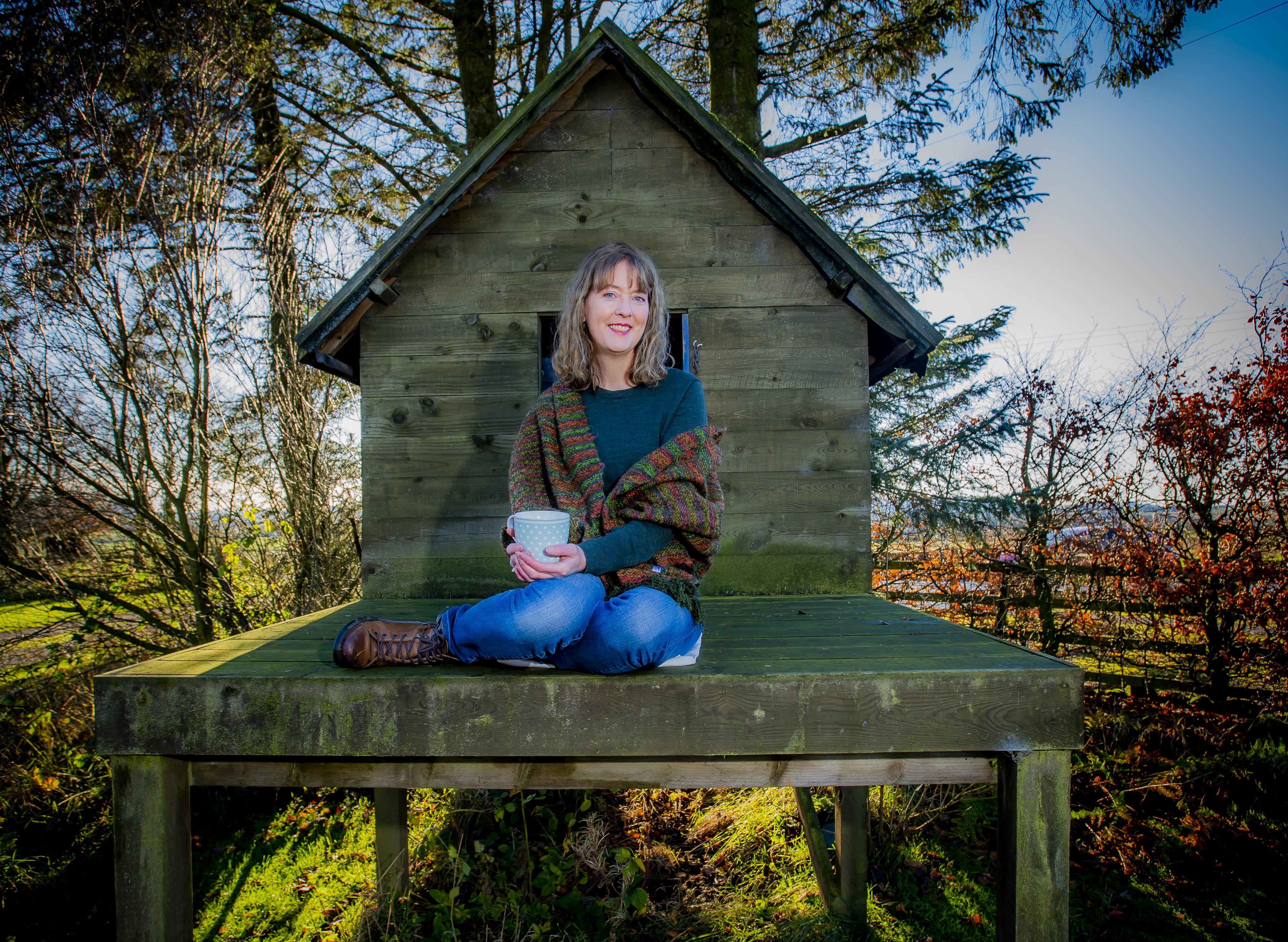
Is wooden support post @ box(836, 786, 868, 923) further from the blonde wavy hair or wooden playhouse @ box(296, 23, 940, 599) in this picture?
the blonde wavy hair

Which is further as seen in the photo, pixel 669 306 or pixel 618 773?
pixel 669 306

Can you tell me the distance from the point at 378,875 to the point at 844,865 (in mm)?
2520

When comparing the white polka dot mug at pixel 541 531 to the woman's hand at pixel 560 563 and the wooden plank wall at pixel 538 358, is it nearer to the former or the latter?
the woman's hand at pixel 560 563

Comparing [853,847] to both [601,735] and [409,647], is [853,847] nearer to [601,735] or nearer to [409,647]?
[601,735]

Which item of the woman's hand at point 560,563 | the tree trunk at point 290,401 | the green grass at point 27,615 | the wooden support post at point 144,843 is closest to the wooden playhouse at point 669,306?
the wooden support post at point 144,843

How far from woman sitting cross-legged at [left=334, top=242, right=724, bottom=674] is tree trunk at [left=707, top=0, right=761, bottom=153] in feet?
17.0

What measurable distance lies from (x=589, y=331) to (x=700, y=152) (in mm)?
1716

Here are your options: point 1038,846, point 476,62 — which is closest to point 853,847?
point 1038,846

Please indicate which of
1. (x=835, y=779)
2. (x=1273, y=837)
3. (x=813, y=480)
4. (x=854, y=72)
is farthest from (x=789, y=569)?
(x=854, y=72)

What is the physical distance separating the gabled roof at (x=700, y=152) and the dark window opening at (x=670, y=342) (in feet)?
2.40

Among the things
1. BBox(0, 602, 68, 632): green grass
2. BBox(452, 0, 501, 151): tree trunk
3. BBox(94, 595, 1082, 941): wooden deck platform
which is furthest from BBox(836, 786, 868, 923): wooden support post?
BBox(452, 0, 501, 151): tree trunk

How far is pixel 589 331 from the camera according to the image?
2.39m

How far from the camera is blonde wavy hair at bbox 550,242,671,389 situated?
2.32 meters

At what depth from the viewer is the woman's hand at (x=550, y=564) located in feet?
6.05
